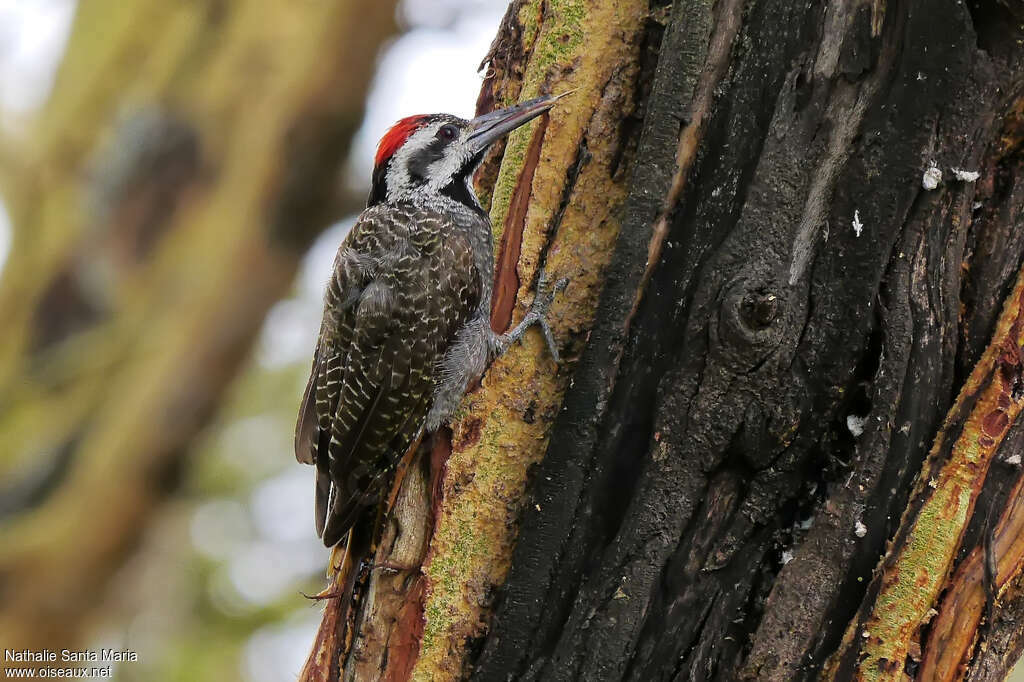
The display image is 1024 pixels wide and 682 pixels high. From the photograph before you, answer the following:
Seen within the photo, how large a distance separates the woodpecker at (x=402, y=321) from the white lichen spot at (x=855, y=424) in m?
1.33

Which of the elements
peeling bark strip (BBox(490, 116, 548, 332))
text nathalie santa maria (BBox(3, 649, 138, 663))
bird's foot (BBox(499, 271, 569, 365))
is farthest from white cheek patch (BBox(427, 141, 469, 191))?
text nathalie santa maria (BBox(3, 649, 138, 663))

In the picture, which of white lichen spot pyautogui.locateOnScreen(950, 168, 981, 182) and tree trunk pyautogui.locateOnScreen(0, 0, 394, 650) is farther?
tree trunk pyautogui.locateOnScreen(0, 0, 394, 650)

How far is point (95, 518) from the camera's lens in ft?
19.9

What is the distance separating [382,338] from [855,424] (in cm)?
201

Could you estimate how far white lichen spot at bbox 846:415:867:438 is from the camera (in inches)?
88.2

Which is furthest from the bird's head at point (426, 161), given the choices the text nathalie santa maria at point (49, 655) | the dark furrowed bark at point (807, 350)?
the text nathalie santa maria at point (49, 655)

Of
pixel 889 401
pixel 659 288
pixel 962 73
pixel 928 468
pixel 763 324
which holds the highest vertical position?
pixel 962 73

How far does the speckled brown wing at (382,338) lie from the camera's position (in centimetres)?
355

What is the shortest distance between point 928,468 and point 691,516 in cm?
56

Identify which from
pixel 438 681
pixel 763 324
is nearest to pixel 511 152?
pixel 763 324

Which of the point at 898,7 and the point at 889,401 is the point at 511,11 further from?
the point at 889,401

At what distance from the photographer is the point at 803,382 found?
2.24m

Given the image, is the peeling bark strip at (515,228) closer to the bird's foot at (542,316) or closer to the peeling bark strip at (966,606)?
the bird's foot at (542,316)

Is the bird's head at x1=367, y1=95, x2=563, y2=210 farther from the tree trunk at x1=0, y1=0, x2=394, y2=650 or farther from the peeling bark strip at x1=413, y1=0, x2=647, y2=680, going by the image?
the tree trunk at x1=0, y1=0, x2=394, y2=650
